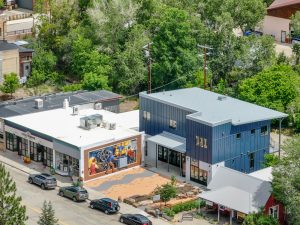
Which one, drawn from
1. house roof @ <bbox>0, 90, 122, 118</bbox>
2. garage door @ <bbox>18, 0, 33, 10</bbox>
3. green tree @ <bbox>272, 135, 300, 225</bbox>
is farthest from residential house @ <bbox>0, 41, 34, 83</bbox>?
green tree @ <bbox>272, 135, 300, 225</bbox>

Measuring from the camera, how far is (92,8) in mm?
126750

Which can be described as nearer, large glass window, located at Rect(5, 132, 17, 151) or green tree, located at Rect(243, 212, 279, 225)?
green tree, located at Rect(243, 212, 279, 225)

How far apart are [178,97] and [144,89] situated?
2430cm

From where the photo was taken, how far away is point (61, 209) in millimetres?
83750

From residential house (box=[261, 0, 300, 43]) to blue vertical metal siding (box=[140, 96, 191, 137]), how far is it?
4826 centimetres

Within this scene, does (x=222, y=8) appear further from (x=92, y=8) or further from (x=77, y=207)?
(x=77, y=207)

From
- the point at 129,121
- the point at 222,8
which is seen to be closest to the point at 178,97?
the point at 129,121

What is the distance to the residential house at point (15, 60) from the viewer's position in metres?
122

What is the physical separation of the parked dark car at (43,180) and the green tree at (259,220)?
21411mm

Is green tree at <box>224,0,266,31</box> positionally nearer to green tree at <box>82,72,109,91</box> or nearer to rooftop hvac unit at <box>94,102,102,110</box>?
green tree at <box>82,72,109,91</box>

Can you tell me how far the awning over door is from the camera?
9188cm

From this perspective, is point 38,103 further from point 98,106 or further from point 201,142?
point 201,142

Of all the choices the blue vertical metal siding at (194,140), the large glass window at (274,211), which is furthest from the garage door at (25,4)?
the large glass window at (274,211)

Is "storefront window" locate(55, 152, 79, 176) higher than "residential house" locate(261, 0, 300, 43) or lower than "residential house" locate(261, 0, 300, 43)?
lower
